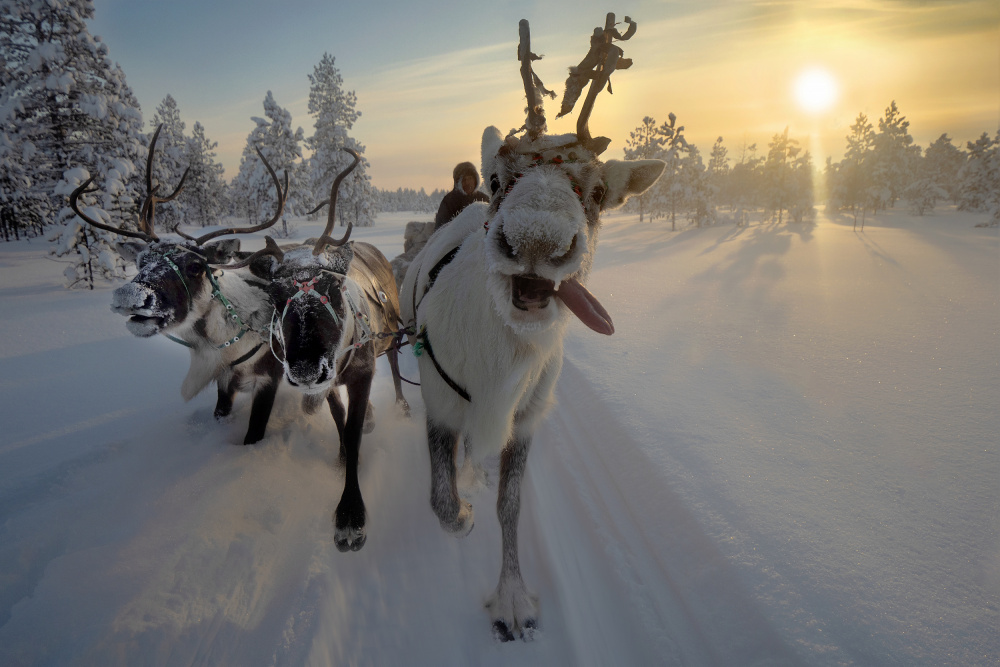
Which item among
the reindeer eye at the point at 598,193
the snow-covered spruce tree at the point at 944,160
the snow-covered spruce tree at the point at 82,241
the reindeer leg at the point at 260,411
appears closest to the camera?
the reindeer eye at the point at 598,193

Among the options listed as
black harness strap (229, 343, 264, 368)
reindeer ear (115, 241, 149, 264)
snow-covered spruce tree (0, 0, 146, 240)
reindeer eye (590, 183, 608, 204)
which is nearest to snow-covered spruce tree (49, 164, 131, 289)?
snow-covered spruce tree (0, 0, 146, 240)

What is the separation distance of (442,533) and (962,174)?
8073 cm

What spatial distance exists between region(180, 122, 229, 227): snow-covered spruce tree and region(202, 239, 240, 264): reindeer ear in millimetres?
43636

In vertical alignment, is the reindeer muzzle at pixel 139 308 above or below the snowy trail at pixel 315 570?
above

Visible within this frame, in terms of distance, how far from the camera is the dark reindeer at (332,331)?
2885 millimetres

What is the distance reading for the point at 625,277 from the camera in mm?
17281

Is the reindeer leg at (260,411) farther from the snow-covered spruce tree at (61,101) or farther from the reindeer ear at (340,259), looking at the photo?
the snow-covered spruce tree at (61,101)

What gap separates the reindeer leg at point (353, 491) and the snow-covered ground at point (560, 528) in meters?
0.16

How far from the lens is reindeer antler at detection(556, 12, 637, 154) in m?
2.14

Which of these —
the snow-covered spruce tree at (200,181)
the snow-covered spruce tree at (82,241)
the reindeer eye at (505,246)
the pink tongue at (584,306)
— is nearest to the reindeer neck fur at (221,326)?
the reindeer eye at (505,246)

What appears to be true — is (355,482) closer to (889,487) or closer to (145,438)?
(145,438)

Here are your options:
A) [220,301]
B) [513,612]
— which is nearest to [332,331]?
[220,301]

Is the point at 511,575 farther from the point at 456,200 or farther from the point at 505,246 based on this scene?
the point at 456,200

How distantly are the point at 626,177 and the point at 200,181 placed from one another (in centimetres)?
5987
